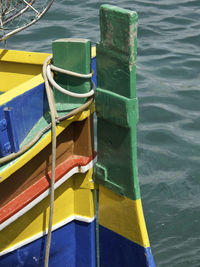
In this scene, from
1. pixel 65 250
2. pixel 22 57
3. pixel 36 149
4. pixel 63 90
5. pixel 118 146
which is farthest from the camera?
pixel 22 57

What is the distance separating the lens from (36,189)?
98.8 inches

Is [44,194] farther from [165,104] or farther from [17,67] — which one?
[165,104]

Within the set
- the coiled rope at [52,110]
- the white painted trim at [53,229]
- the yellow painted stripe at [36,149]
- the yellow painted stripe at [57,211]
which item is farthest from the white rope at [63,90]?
the white painted trim at [53,229]

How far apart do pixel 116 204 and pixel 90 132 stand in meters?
0.48

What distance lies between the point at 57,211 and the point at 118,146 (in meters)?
0.55

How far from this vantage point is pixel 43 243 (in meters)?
2.79

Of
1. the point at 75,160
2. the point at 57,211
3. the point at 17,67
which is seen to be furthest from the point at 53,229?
the point at 17,67

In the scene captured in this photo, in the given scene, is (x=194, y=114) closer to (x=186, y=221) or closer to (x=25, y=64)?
(x=186, y=221)

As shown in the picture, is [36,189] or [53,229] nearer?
[36,189]

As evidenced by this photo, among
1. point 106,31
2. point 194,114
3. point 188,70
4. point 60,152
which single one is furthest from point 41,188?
point 188,70

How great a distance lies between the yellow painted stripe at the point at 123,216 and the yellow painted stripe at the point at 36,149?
1.69 feet

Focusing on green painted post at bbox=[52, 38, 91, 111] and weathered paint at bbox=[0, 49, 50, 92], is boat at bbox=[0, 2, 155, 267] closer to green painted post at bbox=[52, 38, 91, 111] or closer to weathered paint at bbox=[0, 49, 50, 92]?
green painted post at bbox=[52, 38, 91, 111]

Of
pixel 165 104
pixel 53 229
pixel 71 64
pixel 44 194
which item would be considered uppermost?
pixel 71 64

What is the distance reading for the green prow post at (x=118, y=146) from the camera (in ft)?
7.50
